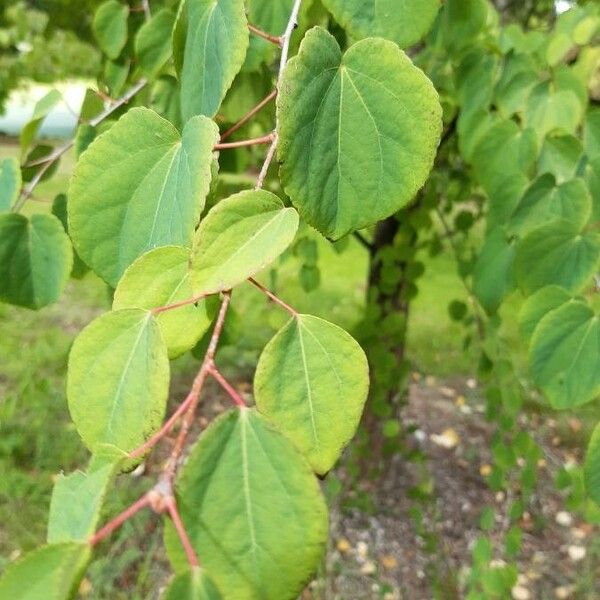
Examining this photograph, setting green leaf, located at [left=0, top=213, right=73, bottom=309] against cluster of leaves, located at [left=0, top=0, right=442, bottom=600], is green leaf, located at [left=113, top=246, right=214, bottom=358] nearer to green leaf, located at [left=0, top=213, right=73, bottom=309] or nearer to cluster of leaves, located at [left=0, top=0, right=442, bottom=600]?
cluster of leaves, located at [left=0, top=0, right=442, bottom=600]

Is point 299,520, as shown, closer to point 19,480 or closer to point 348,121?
point 348,121

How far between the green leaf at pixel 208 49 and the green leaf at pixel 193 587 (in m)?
0.32

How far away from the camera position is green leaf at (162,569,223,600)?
29 cm

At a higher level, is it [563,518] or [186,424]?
[186,424]

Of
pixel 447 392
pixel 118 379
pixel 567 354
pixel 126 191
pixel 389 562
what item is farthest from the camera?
pixel 447 392

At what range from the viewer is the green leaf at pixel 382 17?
55 centimetres

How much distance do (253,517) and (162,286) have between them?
175 mm

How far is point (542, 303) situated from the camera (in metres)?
0.73

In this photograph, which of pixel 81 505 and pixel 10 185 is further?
pixel 10 185

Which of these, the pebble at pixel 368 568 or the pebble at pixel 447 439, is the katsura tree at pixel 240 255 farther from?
the pebble at pixel 447 439

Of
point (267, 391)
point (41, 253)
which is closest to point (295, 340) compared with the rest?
point (267, 391)

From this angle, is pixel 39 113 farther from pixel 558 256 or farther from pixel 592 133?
pixel 592 133

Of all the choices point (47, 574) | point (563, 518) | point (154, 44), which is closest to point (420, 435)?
point (563, 518)

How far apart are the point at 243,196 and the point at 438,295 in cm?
357
